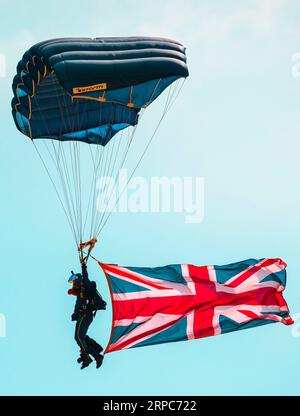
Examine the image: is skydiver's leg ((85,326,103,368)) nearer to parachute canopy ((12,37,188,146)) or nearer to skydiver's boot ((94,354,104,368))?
skydiver's boot ((94,354,104,368))

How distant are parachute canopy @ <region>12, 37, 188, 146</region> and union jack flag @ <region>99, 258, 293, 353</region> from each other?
5048mm

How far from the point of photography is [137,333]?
98.8 feet

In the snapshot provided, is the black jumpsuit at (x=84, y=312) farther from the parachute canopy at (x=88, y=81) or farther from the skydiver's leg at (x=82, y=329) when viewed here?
the parachute canopy at (x=88, y=81)

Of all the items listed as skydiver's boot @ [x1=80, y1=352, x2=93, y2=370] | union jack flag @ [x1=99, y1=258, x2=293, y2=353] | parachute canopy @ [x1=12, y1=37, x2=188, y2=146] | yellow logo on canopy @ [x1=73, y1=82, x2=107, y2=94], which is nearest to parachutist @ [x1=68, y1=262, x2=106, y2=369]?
skydiver's boot @ [x1=80, y1=352, x2=93, y2=370]

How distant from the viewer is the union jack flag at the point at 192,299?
30.3 m

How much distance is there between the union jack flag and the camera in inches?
1192

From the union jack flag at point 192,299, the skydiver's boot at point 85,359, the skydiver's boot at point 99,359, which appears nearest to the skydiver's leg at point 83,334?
the skydiver's boot at point 85,359

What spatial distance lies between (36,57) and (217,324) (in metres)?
9.53

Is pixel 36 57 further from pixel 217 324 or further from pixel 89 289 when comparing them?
pixel 217 324

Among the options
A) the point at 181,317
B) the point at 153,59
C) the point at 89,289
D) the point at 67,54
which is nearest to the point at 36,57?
the point at 67,54

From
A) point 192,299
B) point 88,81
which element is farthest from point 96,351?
point 88,81
